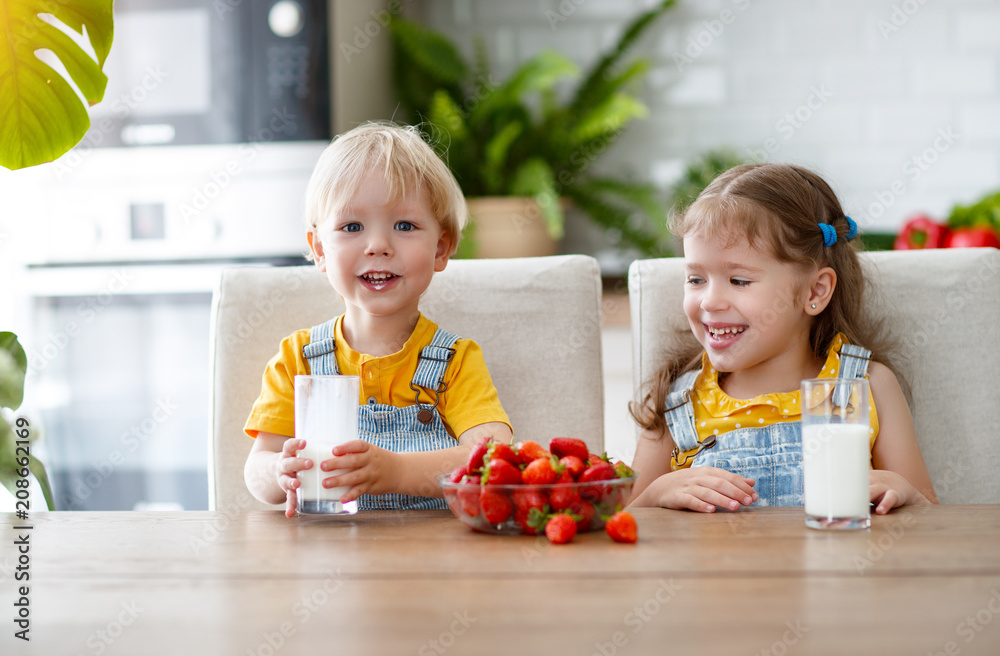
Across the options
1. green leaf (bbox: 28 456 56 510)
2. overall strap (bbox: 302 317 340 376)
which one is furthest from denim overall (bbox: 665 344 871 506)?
green leaf (bbox: 28 456 56 510)

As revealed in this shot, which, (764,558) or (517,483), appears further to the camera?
(517,483)

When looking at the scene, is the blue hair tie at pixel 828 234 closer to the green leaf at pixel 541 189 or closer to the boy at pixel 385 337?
the boy at pixel 385 337

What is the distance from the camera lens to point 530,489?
0.92m

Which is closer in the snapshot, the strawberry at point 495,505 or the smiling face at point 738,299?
the strawberry at point 495,505

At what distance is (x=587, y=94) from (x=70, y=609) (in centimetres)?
245

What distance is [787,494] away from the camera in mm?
1374

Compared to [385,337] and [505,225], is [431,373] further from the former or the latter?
[505,225]

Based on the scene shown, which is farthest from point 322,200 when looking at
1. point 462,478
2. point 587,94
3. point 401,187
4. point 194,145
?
point 587,94

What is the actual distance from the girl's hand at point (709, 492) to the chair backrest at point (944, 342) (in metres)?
0.43

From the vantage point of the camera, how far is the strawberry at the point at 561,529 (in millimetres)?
893

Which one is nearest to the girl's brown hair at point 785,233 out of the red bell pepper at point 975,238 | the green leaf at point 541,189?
the red bell pepper at point 975,238

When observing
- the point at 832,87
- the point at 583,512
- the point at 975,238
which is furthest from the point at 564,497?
the point at 832,87

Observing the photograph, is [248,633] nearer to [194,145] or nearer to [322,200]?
[322,200]

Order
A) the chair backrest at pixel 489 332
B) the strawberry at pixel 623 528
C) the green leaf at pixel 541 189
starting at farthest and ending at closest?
the green leaf at pixel 541 189 < the chair backrest at pixel 489 332 < the strawberry at pixel 623 528
